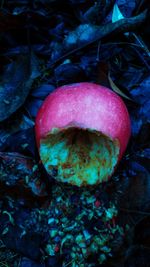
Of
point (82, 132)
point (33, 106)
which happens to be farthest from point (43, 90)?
point (82, 132)

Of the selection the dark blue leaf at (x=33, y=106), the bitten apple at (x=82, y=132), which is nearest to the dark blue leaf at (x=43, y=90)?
the dark blue leaf at (x=33, y=106)

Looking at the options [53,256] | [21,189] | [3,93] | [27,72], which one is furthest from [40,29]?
[53,256]

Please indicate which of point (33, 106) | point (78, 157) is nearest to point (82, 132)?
point (78, 157)

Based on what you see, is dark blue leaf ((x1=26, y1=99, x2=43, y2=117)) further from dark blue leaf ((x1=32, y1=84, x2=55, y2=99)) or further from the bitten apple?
the bitten apple

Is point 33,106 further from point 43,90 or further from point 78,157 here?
point 78,157

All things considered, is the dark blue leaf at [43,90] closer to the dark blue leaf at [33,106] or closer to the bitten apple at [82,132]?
the dark blue leaf at [33,106]

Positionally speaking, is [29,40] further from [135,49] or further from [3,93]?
[135,49]

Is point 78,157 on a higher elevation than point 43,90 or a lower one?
lower

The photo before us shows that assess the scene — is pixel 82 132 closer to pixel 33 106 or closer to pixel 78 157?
pixel 78 157
